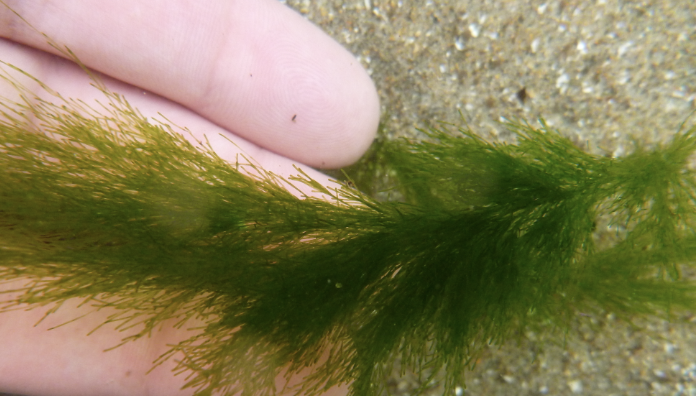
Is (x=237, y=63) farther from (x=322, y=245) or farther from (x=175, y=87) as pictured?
(x=322, y=245)

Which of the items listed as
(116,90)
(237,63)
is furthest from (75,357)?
(237,63)

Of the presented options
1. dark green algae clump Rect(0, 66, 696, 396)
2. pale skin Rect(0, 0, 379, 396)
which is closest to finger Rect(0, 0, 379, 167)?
pale skin Rect(0, 0, 379, 396)

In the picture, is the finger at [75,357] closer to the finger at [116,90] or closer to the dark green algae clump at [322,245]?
the dark green algae clump at [322,245]

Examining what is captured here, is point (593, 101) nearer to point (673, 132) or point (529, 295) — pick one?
point (673, 132)

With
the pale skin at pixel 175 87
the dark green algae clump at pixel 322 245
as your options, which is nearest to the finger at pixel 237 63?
the pale skin at pixel 175 87

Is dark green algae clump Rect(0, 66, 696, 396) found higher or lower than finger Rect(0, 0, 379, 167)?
lower

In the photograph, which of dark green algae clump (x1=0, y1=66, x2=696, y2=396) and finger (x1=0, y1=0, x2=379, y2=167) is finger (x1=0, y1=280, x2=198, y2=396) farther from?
finger (x1=0, y1=0, x2=379, y2=167)
